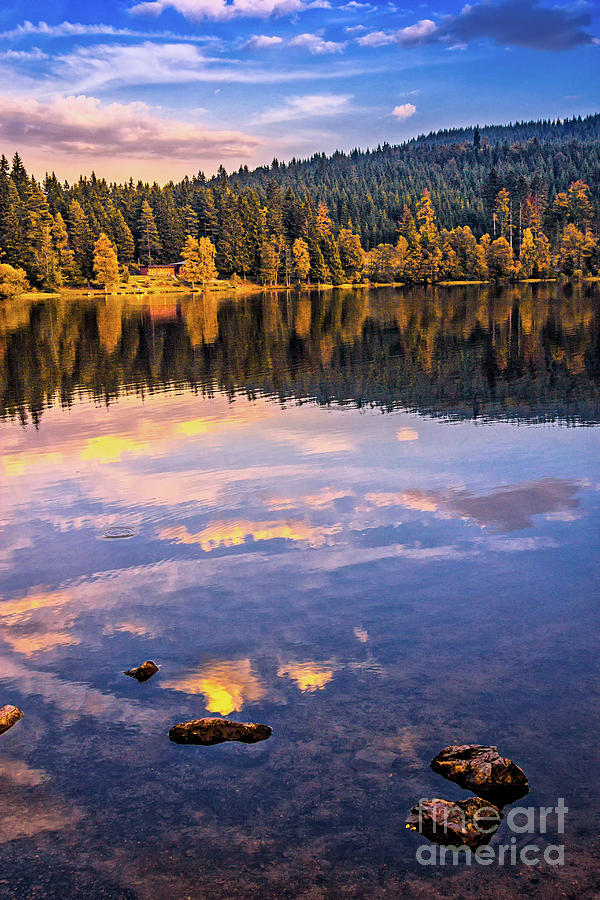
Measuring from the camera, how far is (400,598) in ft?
47.0

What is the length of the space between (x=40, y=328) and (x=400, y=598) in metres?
76.1

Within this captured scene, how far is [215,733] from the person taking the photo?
33.4 feet

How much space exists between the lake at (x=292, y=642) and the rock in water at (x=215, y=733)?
→ 14cm

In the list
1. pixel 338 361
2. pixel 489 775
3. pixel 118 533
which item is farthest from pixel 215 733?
pixel 338 361

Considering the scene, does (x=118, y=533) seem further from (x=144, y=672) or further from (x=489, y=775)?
(x=489, y=775)

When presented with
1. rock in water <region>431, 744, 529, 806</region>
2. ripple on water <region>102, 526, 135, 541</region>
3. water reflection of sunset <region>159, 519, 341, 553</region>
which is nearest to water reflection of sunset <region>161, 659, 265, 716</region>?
rock in water <region>431, 744, 529, 806</region>

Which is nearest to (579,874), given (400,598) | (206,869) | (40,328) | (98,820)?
(206,869)

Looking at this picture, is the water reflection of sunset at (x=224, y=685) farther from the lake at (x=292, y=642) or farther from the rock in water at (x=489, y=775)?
the rock in water at (x=489, y=775)

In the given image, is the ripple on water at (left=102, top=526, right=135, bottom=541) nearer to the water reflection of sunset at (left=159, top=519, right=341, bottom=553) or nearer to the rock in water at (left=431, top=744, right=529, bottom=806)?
the water reflection of sunset at (left=159, top=519, right=341, bottom=553)

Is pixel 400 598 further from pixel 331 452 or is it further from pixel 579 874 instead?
pixel 331 452

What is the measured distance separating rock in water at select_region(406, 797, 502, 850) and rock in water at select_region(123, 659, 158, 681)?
4941mm

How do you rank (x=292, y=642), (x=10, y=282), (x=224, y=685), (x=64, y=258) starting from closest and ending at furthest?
(x=224, y=685), (x=292, y=642), (x=10, y=282), (x=64, y=258)

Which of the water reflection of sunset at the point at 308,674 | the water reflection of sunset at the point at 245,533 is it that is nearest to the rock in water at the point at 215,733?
the water reflection of sunset at the point at 308,674

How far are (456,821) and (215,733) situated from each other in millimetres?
3494
